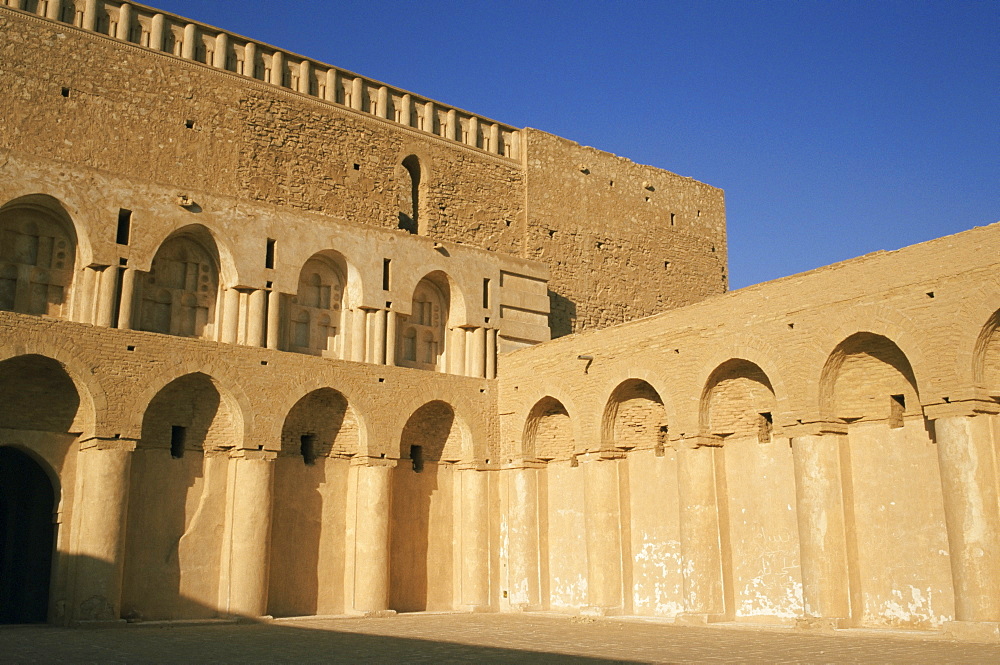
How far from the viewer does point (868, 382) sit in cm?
1620

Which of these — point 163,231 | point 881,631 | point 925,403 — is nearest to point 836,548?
point 881,631

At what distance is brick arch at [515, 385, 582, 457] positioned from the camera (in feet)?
68.2

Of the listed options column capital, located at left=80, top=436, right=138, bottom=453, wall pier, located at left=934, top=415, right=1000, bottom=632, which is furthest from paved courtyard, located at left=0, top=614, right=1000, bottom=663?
column capital, located at left=80, top=436, right=138, bottom=453

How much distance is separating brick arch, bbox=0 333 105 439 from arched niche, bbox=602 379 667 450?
8962mm

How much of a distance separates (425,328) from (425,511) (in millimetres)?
4139

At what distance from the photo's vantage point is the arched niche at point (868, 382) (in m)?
15.9

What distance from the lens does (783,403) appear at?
54.7 feet

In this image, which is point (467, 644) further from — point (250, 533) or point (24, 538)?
point (24, 538)

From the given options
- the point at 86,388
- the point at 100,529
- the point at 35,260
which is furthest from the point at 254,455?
the point at 35,260

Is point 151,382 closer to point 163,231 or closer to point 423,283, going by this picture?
point 163,231

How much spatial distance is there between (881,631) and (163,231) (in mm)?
14050

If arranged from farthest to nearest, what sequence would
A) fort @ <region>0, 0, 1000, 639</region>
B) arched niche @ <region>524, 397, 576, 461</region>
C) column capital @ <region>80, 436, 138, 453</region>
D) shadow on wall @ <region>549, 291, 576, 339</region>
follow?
shadow on wall @ <region>549, 291, 576, 339</region>
arched niche @ <region>524, 397, 576, 461</region>
column capital @ <region>80, 436, 138, 453</region>
fort @ <region>0, 0, 1000, 639</region>

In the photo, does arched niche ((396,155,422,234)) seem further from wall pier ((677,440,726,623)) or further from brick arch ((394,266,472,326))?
wall pier ((677,440,726,623))

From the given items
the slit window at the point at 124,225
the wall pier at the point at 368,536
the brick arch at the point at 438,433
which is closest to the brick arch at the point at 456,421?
the brick arch at the point at 438,433
